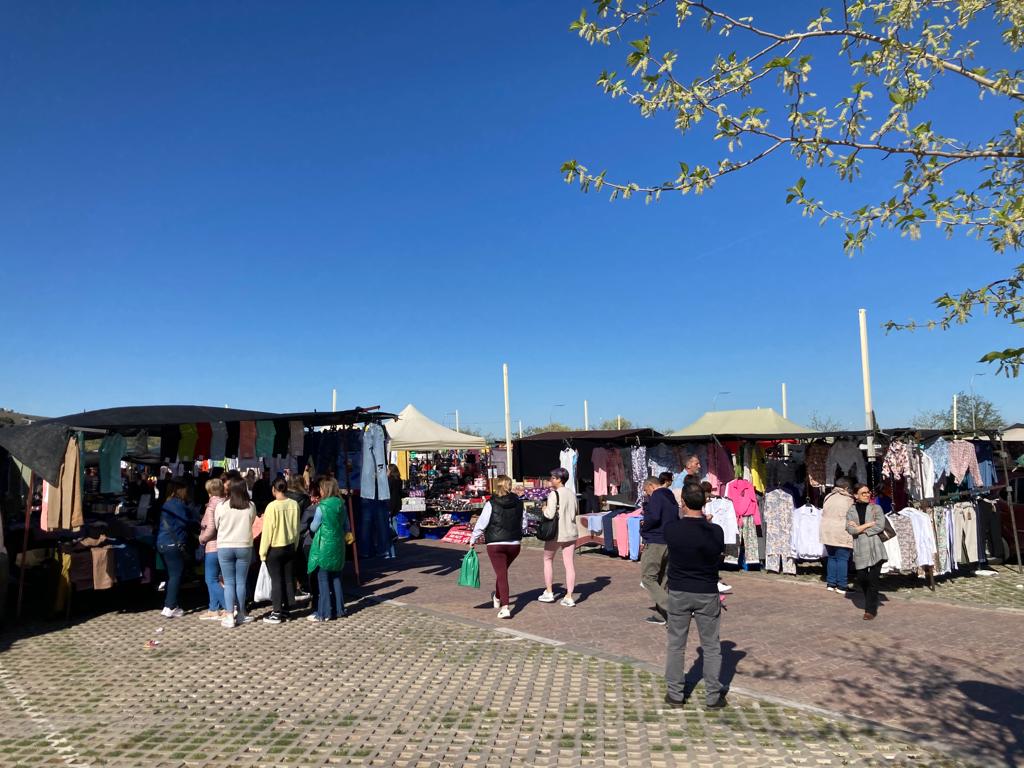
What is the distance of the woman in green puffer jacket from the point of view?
8.62 meters

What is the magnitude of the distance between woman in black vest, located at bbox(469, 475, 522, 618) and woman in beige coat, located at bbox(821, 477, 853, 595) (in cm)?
427

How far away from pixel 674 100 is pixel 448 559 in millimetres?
10674

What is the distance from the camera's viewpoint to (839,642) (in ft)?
24.0

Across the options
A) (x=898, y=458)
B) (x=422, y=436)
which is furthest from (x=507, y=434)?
(x=898, y=458)

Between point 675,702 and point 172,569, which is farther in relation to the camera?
point 172,569

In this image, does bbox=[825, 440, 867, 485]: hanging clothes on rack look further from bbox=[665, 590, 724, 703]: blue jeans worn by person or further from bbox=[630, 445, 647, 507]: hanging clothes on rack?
bbox=[665, 590, 724, 703]: blue jeans worn by person

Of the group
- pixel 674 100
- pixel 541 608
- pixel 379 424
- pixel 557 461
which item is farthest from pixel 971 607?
pixel 557 461

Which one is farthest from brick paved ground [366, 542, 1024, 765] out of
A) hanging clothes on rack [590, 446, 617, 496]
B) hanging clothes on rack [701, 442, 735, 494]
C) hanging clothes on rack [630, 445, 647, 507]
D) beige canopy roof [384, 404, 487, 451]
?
beige canopy roof [384, 404, 487, 451]

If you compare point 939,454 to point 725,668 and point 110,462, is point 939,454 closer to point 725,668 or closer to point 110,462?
point 725,668

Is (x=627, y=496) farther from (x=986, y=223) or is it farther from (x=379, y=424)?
(x=986, y=223)

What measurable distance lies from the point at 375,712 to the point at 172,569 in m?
4.74

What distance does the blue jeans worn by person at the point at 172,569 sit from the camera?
→ 8.86 m

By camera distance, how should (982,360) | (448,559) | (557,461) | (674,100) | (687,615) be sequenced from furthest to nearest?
1. (557,461)
2. (448,559)
3. (687,615)
4. (674,100)
5. (982,360)

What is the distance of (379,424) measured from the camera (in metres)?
11.4
